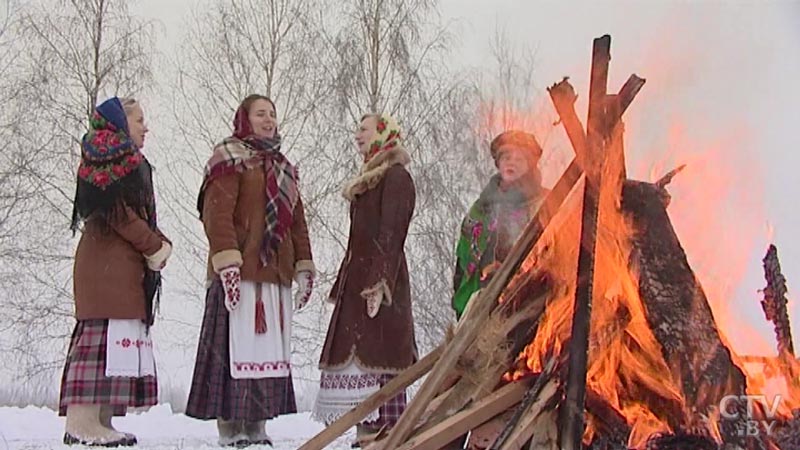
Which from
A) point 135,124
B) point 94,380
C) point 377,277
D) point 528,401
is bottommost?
point 528,401

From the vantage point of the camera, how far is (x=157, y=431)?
5.32 meters

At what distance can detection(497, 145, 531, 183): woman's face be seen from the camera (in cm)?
467

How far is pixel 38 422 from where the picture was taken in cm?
560

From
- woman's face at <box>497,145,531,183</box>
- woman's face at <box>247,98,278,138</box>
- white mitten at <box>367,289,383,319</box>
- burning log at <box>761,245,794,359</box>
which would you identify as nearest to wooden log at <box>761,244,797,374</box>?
burning log at <box>761,245,794,359</box>

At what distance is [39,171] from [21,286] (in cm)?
93

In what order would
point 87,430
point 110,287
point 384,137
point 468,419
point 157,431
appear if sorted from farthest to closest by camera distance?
point 157,431, point 384,137, point 110,287, point 87,430, point 468,419

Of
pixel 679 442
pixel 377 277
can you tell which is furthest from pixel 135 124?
pixel 679 442

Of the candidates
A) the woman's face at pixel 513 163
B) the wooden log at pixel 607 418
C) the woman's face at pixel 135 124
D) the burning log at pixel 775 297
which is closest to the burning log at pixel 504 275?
the wooden log at pixel 607 418

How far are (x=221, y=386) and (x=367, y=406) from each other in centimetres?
189

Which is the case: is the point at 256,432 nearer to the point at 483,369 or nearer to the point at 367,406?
the point at 367,406

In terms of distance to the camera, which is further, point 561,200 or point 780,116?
point 780,116

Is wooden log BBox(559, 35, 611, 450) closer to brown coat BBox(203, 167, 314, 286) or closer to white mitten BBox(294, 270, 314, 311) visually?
brown coat BBox(203, 167, 314, 286)

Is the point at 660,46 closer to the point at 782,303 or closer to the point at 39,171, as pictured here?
the point at 782,303

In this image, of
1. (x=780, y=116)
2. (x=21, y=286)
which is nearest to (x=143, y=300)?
(x=21, y=286)
